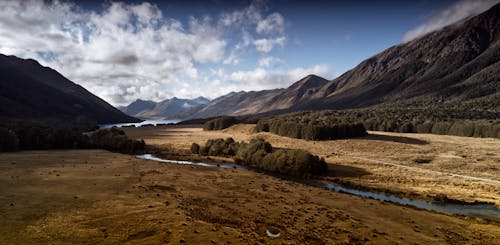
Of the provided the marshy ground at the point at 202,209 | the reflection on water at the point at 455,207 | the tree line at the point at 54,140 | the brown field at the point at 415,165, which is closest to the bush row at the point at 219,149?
the brown field at the point at 415,165

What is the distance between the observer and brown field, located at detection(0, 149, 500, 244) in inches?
926

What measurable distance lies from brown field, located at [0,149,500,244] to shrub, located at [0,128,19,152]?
28815mm

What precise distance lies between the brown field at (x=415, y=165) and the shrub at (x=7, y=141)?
1710 inches

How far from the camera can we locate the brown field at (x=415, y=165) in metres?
46.0

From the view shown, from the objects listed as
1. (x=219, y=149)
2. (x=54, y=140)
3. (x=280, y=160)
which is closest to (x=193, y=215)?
(x=280, y=160)

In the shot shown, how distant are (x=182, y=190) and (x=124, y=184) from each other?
8974 mm

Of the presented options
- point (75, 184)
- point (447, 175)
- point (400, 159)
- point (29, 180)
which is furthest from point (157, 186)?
point (400, 159)

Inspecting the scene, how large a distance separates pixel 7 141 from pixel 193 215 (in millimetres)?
68613

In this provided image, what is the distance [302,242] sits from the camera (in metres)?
24.1

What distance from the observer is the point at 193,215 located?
29.2 meters

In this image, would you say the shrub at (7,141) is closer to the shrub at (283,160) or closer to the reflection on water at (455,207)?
the shrub at (283,160)

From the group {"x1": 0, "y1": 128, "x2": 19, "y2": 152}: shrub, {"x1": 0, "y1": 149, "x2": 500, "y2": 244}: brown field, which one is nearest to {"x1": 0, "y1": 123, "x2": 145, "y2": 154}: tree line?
{"x1": 0, "y1": 128, "x2": 19, "y2": 152}: shrub

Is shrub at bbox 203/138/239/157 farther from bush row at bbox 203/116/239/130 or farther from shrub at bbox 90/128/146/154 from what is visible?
bush row at bbox 203/116/239/130

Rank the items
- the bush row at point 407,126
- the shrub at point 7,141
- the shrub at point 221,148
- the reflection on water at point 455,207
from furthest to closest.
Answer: the bush row at point 407,126, the shrub at point 221,148, the shrub at point 7,141, the reflection on water at point 455,207
